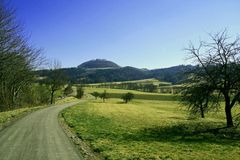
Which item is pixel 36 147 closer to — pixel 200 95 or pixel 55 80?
pixel 200 95

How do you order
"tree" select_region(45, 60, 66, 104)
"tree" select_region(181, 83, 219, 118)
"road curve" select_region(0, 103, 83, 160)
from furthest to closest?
"tree" select_region(45, 60, 66, 104) → "tree" select_region(181, 83, 219, 118) → "road curve" select_region(0, 103, 83, 160)

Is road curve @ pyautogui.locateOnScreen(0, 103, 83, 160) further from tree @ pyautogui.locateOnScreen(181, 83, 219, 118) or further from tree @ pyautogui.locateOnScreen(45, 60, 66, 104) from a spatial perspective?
tree @ pyautogui.locateOnScreen(45, 60, 66, 104)

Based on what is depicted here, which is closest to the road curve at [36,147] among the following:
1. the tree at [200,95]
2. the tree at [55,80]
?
the tree at [200,95]

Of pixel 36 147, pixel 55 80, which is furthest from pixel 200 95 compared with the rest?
pixel 55 80

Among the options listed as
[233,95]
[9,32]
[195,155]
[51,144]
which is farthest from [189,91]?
[9,32]

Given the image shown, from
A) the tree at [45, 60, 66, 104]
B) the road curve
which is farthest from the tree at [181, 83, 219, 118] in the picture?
the tree at [45, 60, 66, 104]

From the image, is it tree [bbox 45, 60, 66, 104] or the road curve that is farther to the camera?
tree [bbox 45, 60, 66, 104]

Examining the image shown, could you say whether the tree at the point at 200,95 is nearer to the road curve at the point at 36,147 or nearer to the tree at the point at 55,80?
the road curve at the point at 36,147

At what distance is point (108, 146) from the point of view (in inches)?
655

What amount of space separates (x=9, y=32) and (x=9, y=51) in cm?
284

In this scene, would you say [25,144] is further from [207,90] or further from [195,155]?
[207,90]

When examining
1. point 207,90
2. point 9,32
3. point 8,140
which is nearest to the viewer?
point 8,140

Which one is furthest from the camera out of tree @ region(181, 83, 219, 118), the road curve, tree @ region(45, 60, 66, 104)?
tree @ region(45, 60, 66, 104)

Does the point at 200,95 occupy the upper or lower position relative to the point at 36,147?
upper
